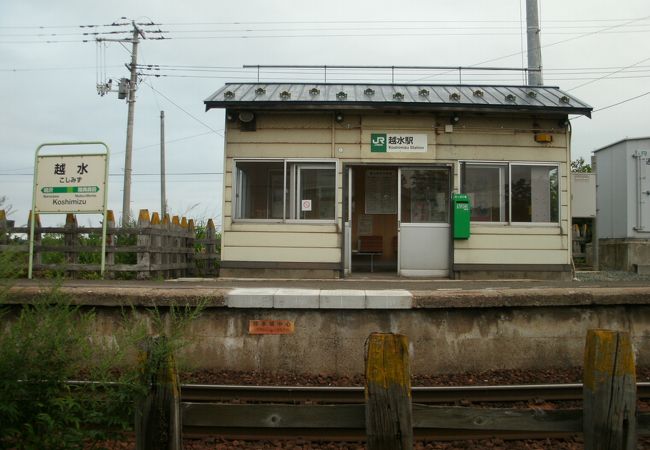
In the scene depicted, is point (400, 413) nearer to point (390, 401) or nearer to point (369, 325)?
point (390, 401)

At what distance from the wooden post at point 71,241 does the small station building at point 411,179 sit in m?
2.84

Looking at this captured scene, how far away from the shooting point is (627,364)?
2.63 m

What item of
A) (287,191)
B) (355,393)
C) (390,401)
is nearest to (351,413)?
(390,401)

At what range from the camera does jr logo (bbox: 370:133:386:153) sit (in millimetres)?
11180

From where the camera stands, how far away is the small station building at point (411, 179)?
35.8 ft

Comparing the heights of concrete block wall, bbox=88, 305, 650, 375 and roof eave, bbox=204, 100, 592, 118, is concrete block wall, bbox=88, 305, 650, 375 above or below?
below

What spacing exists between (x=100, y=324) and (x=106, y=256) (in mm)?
4122

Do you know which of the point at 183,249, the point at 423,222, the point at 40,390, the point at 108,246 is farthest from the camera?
the point at 183,249

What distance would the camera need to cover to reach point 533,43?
14820 mm

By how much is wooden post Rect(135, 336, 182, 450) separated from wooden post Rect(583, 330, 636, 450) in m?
2.11

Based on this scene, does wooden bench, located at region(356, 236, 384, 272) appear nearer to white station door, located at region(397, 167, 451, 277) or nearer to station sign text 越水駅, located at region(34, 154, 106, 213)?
white station door, located at region(397, 167, 451, 277)

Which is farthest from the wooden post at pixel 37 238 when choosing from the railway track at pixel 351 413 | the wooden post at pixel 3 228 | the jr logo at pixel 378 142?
the jr logo at pixel 378 142

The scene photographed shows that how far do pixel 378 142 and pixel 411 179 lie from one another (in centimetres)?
111

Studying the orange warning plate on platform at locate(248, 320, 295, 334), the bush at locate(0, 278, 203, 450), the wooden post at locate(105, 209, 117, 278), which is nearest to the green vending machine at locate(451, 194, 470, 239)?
the orange warning plate on platform at locate(248, 320, 295, 334)
